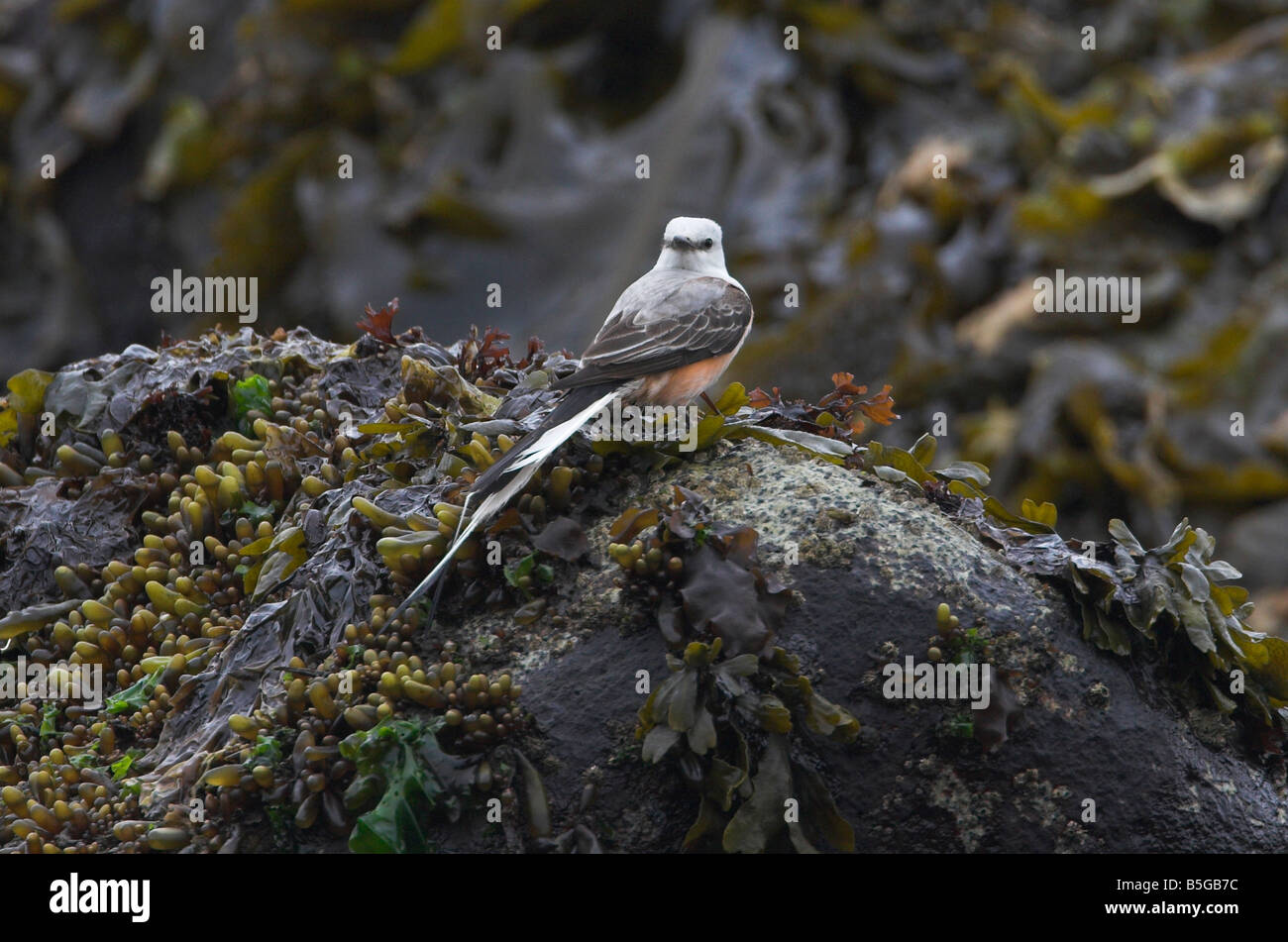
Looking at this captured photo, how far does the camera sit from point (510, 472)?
13.1 ft

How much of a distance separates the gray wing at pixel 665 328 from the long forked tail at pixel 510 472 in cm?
21

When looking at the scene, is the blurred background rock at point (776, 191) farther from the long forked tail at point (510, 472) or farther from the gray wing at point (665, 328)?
the long forked tail at point (510, 472)

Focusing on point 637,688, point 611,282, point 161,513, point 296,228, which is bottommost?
point 637,688

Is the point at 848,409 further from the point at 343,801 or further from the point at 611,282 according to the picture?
the point at 611,282

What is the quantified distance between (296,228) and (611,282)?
3.09m

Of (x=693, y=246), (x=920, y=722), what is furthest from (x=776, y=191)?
(x=920, y=722)

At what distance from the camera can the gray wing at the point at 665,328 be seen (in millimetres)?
4320

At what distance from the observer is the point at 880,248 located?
34.6 ft

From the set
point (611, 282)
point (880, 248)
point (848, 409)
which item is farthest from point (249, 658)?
point (880, 248)

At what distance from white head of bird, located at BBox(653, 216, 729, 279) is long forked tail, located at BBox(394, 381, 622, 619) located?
3.90 ft

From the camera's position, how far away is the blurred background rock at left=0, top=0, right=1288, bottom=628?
9.54 metres

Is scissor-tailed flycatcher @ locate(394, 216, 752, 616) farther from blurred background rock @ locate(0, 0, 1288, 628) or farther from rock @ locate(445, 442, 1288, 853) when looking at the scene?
blurred background rock @ locate(0, 0, 1288, 628)

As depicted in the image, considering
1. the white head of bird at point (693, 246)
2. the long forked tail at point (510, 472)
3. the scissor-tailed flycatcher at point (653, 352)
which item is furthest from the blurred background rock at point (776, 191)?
the long forked tail at point (510, 472)

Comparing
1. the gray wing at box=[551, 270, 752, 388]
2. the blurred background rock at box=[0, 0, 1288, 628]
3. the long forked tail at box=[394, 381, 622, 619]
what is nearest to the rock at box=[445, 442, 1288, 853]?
the long forked tail at box=[394, 381, 622, 619]
